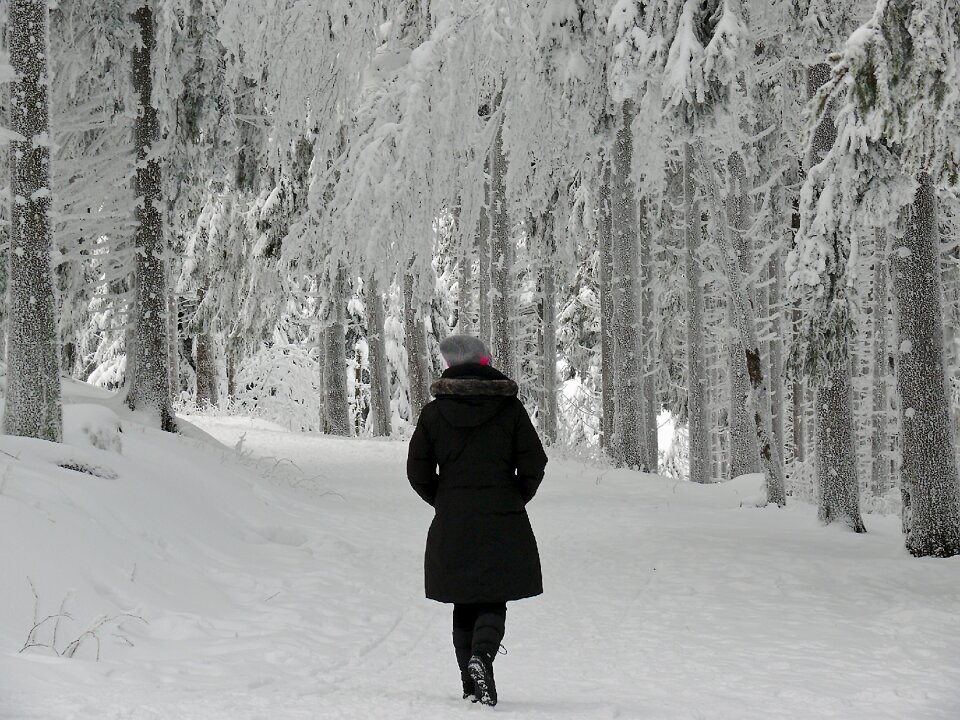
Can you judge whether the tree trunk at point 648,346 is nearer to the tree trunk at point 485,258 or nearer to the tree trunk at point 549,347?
the tree trunk at point 549,347

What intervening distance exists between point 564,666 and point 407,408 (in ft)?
90.9

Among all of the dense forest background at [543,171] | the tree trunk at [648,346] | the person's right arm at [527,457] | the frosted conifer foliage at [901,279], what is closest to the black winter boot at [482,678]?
the person's right arm at [527,457]

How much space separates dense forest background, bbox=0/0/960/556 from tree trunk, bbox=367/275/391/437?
0.37 feet

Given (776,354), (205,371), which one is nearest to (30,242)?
(776,354)

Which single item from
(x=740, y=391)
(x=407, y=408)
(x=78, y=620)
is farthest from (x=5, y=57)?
(x=407, y=408)

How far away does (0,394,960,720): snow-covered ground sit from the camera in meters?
4.77

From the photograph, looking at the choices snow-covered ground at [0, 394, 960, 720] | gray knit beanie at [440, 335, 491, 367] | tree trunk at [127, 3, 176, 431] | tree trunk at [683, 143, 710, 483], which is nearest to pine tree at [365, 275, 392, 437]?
tree trunk at [683, 143, 710, 483]

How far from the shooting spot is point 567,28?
11.2 m

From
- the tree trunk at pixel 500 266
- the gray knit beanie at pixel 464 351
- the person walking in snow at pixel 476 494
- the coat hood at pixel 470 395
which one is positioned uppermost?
the tree trunk at pixel 500 266

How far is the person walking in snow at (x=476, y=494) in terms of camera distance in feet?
15.4

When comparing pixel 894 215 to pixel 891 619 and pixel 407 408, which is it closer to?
pixel 891 619

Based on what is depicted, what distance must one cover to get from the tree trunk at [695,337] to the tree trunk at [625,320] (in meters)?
1.02

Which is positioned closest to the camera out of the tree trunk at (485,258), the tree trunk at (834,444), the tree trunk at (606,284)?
the tree trunk at (834,444)

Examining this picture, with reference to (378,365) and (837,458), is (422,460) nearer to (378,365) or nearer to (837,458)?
(837,458)
